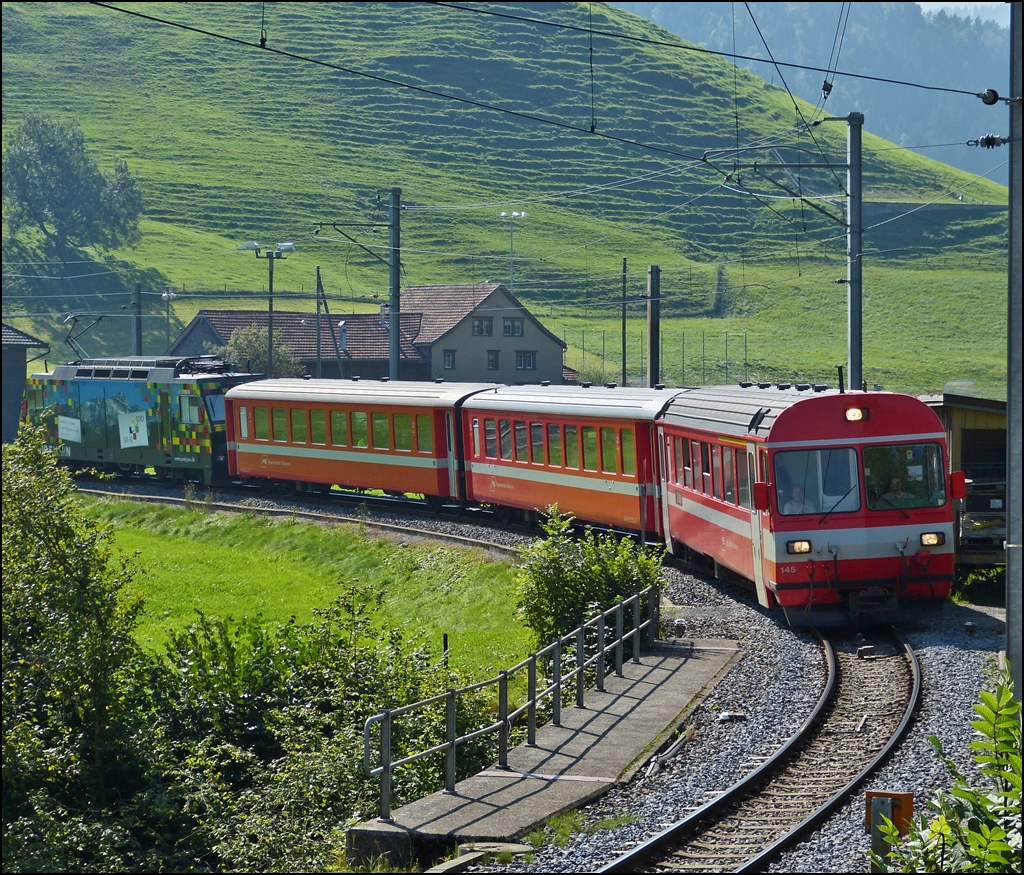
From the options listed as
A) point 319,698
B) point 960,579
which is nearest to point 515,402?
point 960,579

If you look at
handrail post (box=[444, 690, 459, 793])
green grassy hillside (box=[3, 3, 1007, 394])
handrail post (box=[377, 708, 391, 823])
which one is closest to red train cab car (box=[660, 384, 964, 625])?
handrail post (box=[444, 690, 459, 793])

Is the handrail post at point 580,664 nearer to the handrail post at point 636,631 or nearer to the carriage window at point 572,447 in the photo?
the handrail post at point 636,631

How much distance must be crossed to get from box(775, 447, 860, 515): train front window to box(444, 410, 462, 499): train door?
44.8ft

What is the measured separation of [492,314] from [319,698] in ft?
209

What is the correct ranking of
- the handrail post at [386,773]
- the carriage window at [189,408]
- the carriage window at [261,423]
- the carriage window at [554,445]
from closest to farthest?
the handrail post at [386,773]
the carriage window at [554,445]
the carriage window at [261,423]
the carriage window at [189,408]

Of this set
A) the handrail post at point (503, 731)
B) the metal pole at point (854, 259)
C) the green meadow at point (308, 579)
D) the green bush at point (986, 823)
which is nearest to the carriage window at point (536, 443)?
the green meadow at point (308, 579)

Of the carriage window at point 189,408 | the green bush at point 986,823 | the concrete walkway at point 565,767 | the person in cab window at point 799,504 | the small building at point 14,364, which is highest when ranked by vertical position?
the small building at point 14,364

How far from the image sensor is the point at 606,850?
9.07 metres

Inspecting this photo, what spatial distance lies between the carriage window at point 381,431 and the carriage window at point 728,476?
546 inches

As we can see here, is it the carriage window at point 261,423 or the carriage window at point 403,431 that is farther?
the carriage window at point 261,423

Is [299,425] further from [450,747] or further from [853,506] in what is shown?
[450,747]

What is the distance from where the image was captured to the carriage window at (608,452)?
2284 centimetres

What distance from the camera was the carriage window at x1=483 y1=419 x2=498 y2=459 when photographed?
27016 mm

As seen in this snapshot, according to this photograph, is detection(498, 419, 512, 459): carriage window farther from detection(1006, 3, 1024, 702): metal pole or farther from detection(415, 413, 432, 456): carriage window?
detection(1006, 3, 1024, 702): metal pole
